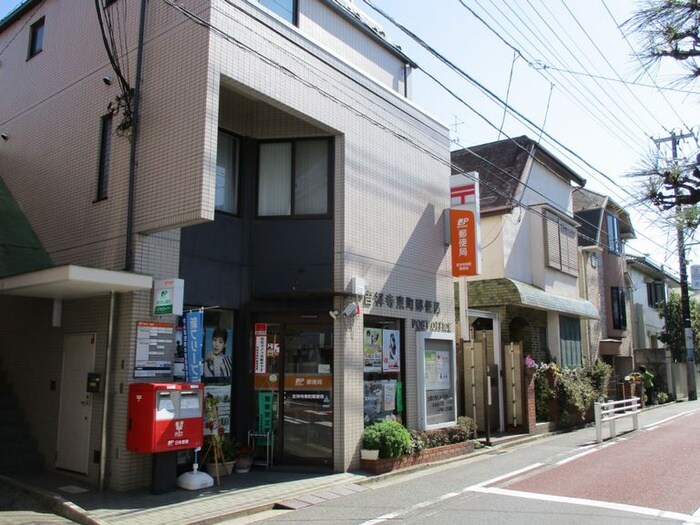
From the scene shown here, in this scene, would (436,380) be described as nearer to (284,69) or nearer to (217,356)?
(217,356)

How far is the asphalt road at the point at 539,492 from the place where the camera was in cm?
777

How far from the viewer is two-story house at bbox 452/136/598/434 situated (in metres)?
18.7

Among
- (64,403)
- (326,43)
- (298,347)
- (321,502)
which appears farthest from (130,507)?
(326,43)

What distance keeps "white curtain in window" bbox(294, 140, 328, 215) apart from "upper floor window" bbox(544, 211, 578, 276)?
11.9 meters

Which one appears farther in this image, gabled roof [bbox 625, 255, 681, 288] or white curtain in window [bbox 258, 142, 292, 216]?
gabled roof [bbox 625, 255, 681, 288]

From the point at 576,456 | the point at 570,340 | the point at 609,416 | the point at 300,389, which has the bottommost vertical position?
the point at 576,456

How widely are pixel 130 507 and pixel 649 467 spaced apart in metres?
9.20

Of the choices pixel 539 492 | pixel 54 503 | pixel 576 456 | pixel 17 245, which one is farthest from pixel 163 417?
pixel 576 456

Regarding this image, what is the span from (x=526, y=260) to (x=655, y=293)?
21.7 meters

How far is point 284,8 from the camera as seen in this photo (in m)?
12.2

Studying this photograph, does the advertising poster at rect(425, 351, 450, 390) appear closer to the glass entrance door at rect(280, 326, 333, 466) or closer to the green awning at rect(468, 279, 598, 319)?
the glass entrance door at rect(280, 326, 333, 466)

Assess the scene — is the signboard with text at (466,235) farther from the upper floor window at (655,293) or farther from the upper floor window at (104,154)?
the upper floor window at (655,293)

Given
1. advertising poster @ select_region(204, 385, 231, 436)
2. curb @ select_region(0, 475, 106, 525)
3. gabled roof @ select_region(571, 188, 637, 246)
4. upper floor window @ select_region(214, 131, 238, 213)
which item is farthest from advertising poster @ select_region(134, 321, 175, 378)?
gabled roof @ select_region(571, 188, 637, 246)

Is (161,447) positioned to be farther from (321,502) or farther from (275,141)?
(275,141)
